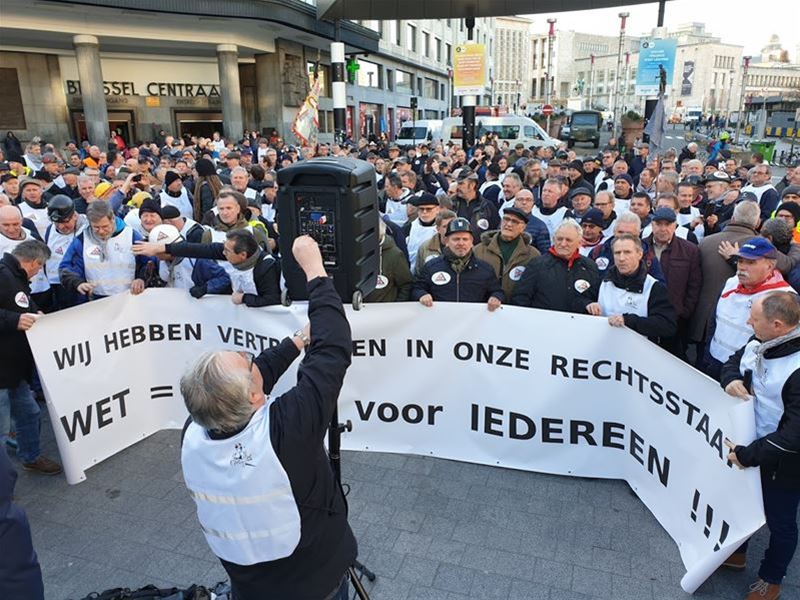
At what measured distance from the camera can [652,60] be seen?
70.2 ft

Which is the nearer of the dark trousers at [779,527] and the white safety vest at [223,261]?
the dark trousers at [779,527]

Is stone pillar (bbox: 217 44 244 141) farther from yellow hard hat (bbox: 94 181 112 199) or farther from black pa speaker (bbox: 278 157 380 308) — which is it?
black pa speaker (bbox: 278 157 380 308)

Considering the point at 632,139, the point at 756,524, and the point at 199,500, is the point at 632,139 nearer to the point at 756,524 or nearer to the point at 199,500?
the point at 756,524

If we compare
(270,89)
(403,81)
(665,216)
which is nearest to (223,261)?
(665,216)

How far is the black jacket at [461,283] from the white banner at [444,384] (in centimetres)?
34

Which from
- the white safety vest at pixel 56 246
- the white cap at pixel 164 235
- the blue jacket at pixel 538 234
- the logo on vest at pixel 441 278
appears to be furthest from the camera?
the blue jacket at pixel 538 234

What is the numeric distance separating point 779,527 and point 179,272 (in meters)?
4.60

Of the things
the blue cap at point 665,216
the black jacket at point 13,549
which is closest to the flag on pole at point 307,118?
the blue cap at point 665,216

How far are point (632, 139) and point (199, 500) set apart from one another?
19951 mm

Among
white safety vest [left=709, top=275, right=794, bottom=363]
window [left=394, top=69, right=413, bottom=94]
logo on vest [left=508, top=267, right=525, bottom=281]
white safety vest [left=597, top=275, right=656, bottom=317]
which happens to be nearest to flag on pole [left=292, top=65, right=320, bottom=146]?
logo on vest [left=508, top=267, right=525, bottom=281]

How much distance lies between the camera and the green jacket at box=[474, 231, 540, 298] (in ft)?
16.6

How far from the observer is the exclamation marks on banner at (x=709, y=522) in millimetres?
3104

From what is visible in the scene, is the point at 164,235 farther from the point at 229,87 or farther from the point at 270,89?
the point at 270,89

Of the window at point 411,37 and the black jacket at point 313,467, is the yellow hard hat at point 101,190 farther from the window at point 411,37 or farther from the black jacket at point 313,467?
the window at point 411,37
